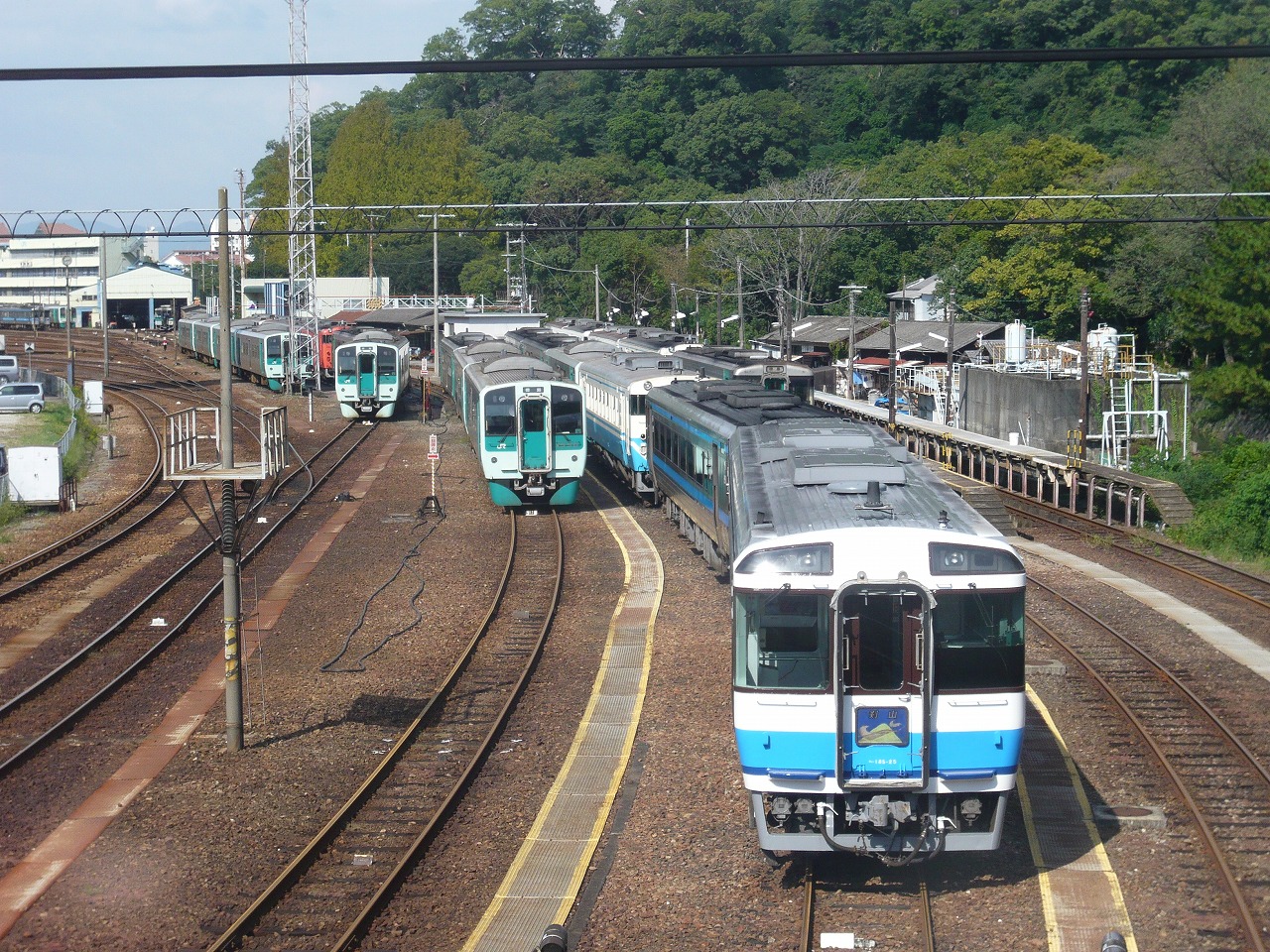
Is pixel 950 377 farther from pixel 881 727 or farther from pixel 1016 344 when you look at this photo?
pixel 881 727

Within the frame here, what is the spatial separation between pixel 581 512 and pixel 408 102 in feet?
346

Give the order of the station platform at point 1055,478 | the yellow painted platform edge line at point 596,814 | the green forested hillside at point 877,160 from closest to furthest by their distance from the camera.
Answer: the yellow painted platform edge line at point 596,814, the station platform at point 1055,478, the green forested hillside at point 877,160

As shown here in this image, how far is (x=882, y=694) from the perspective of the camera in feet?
26.7

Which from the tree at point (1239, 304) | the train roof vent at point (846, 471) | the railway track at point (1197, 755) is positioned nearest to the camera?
the railway track at point (1197, 755)

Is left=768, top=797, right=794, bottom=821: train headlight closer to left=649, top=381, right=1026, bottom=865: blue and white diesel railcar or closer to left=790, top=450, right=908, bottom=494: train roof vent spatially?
left=649, top=381, right=1026, bottom=865: blue and white diesel railcar

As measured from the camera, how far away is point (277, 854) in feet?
31.3

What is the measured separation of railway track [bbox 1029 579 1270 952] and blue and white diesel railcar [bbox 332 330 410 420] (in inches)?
1110

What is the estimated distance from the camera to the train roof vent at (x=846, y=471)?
955 centimetres

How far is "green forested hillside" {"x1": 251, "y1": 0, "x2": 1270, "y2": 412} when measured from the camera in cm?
4331

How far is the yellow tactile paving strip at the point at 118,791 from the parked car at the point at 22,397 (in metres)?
27.9

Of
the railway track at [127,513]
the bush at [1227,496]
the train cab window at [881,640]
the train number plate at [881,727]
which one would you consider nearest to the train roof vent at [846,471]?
the train cab window at [881,640]

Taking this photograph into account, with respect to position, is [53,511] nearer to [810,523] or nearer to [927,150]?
[810,523]

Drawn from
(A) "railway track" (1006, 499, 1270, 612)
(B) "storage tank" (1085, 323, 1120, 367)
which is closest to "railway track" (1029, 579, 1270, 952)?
(A) "railway track" (1006, 499, 1270, 612)

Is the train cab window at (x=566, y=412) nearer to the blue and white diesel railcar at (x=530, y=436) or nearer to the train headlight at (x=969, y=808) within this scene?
the blue and white diesel railcar at (x=530, y=436)
